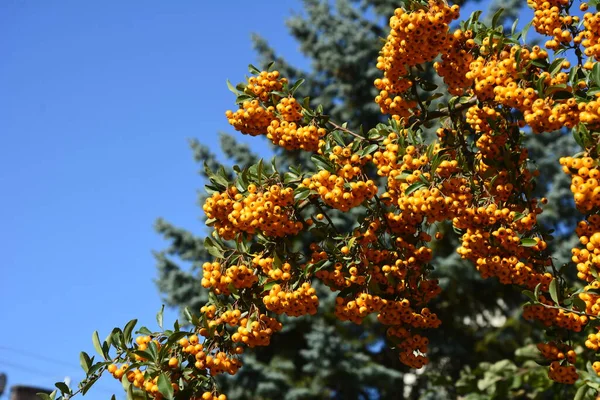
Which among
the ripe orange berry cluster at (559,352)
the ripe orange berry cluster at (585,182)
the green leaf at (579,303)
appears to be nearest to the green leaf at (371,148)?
the ripe orange berry cluster at (585,182)

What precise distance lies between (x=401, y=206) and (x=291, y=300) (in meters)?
0.76

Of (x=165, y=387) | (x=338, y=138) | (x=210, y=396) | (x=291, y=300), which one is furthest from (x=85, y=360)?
(x=338, y=138)

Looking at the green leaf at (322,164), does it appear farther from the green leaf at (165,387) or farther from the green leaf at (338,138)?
the green leaf at (165,387)

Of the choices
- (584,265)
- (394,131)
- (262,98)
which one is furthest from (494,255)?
(262,98)

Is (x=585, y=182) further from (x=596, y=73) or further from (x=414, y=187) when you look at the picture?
(x=414, y=187)

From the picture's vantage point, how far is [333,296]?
1345 centimetres

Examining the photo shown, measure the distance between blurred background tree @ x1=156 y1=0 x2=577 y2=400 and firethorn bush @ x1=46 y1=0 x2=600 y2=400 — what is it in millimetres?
9041

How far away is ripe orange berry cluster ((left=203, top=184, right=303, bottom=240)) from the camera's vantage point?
366cm

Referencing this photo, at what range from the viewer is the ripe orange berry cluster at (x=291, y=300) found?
11.9ft

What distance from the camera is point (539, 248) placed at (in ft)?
12.6

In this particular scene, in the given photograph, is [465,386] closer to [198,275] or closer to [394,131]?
[394,131]

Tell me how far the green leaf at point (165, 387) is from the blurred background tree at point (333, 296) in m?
9.62

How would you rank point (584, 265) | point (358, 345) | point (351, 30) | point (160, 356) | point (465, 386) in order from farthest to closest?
point (351, 30) < point (358, 345) < point (465, 386) < point (160, 356) < point (584, 265)

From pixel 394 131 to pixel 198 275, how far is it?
11146 mm
